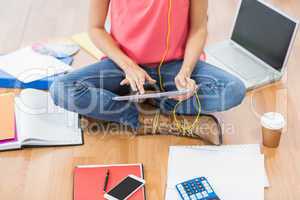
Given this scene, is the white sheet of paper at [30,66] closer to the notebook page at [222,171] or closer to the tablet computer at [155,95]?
the tablet computer at [155,95]

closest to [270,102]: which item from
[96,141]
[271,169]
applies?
[271,169]

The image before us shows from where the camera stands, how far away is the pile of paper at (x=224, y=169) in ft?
4.72

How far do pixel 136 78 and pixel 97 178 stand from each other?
0.35m

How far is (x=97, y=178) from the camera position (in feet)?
4.90

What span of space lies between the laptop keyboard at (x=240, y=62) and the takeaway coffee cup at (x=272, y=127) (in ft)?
1.18

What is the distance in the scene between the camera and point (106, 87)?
1.73 m

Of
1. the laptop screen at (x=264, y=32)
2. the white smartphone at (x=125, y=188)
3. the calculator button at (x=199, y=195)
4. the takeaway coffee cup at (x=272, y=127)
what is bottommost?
the calculator button at (x=199, y=195)

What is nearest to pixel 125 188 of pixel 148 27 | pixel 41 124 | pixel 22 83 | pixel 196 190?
pixel 196 190

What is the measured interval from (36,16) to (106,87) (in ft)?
2.76

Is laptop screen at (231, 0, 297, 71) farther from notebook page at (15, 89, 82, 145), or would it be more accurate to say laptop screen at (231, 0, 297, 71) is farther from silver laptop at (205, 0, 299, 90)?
notebook page at (15, 89, 82, 145)

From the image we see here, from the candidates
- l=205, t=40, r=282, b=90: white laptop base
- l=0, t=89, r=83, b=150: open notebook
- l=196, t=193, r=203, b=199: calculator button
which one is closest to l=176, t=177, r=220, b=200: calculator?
l=196, t=193, r=203, b=199: calculator button

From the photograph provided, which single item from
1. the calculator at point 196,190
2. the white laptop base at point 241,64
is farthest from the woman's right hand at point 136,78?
the white laptop base at point 241,64

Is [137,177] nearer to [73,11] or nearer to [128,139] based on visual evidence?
[128,139]

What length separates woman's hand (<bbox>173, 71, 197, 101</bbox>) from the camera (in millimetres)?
1600
